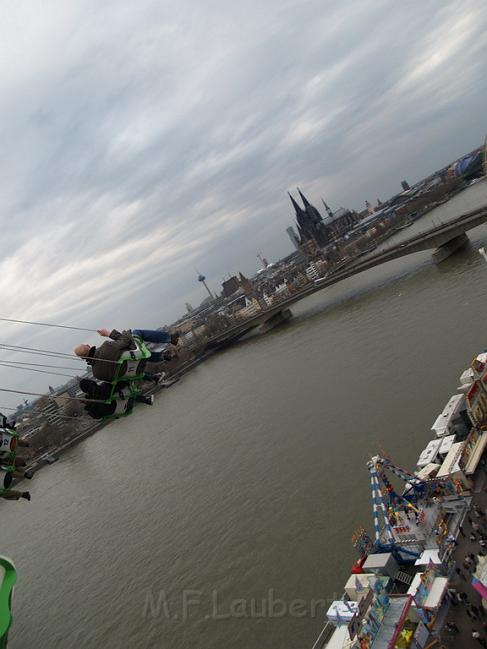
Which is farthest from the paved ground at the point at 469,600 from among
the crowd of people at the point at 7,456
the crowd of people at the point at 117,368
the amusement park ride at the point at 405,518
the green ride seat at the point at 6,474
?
the green ride seat at the point at 6,474

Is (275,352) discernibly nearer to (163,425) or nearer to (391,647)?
(163,425)

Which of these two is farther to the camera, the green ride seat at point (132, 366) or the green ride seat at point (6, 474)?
the green ride seat at point (132, 366)

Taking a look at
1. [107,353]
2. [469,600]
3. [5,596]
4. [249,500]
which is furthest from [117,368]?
[249,500]

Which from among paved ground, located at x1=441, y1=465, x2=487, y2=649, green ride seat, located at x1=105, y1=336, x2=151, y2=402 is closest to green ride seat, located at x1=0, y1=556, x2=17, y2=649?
green ride seat, located at x1=105, y1=336, x2=151, y2=402

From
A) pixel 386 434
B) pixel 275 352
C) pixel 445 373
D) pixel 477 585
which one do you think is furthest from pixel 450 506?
pixel 275 352

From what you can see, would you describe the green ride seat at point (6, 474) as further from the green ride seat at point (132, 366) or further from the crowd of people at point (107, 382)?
the green ride seat at point (132, 366)

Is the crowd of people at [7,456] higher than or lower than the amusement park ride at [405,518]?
higher
